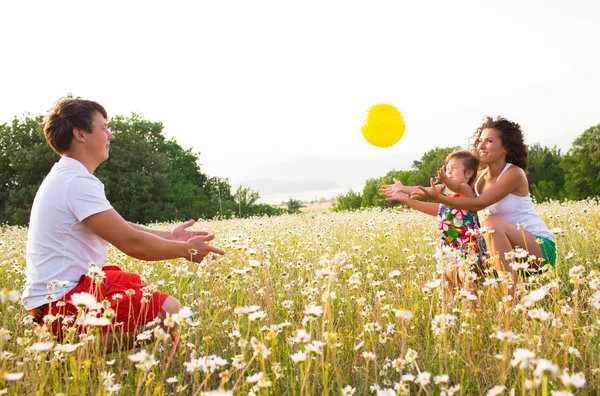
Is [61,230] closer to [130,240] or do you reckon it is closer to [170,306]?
[130,240]

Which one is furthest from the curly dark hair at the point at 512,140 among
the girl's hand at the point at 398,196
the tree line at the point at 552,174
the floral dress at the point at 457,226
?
the tree line at the point at 552,174

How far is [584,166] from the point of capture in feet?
116

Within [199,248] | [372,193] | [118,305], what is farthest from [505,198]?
[372,193]

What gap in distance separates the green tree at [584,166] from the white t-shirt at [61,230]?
3592 centimetres

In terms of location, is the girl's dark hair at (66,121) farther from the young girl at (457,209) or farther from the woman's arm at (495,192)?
the woman's arm at (495,192)

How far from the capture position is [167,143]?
44000 millimetres

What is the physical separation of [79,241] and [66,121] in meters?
0.81

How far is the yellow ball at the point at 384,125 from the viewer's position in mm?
9234

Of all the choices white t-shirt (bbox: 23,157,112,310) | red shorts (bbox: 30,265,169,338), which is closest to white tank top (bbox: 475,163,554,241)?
red shorts (bbox: 30,265,169,338)

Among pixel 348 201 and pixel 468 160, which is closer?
pixel 468 160

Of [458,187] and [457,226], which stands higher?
[458,187]

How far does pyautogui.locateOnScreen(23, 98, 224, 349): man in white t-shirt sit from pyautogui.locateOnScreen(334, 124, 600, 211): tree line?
2909cm

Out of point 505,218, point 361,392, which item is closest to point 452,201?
point 505,218

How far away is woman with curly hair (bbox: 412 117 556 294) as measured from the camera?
162 inches
